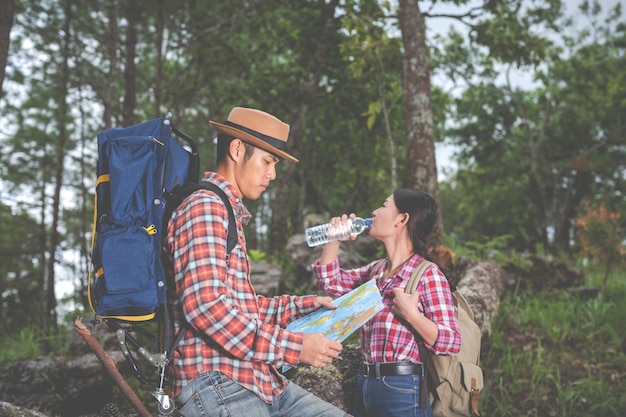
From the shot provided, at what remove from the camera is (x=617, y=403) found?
548 cm

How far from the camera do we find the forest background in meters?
8.96

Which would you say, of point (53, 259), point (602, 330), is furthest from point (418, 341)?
point (53, 259)

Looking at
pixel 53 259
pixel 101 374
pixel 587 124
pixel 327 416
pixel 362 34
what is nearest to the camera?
pixel 327 416

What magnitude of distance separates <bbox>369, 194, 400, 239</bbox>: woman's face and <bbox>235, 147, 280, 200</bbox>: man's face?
106 cm

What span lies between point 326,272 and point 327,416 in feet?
3.91

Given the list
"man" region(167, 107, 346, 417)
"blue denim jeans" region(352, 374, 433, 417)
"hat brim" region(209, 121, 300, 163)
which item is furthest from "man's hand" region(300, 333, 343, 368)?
"blue denim jeans" region(352, 374, 433, 417)

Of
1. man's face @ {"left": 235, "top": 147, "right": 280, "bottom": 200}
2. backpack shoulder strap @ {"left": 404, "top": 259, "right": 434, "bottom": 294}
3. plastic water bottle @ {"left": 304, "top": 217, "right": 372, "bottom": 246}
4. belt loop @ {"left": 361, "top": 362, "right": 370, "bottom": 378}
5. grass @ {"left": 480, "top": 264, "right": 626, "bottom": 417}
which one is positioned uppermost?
man's face @ {"left": 235, "top": 147, "right": 280, "bottom": 200}

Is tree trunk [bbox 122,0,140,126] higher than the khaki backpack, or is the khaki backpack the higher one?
tree trunk [bbox 122,0,140,126]

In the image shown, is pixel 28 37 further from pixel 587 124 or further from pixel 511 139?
pixel 587 124

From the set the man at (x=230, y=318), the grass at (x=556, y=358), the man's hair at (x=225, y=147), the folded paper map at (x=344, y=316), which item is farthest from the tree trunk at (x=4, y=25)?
the grass at (x=556, y=358)

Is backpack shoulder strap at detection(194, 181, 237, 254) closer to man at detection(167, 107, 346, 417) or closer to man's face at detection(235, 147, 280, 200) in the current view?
man at detection(167, 107, 346, 417)

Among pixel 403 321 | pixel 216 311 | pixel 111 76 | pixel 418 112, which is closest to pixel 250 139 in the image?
pixel 216 311

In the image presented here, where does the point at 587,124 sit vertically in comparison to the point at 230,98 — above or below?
above

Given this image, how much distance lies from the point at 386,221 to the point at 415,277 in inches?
17.2
